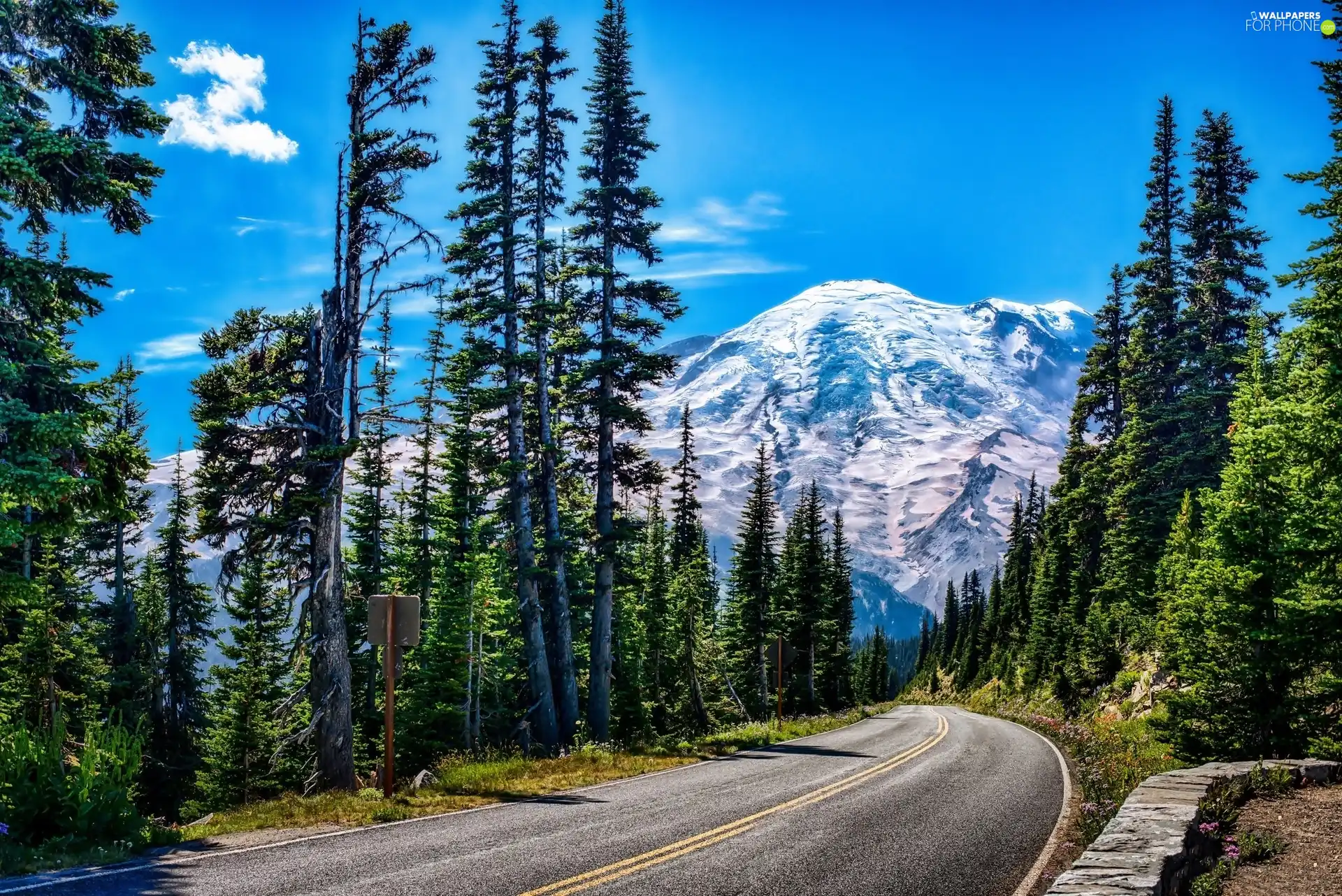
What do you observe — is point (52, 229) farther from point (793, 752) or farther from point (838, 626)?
point (838, 626)

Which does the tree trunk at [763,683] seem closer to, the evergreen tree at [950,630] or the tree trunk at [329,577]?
the tree trunk at [329,577]

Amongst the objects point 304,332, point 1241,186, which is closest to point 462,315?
point 304,332

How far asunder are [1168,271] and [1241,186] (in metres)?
4.35

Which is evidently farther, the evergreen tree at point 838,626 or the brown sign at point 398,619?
the evergreen tree at point 838,626

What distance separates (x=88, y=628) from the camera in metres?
33.4

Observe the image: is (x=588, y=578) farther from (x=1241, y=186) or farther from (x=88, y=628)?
(x=1241, y=186)

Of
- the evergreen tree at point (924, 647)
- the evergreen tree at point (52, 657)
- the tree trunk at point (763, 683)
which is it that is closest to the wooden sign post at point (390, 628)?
the evergreen tree at point (52, 657)

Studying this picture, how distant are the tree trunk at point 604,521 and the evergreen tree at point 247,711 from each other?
14381 millimetres

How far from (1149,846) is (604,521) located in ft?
61.0

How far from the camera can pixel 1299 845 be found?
899cm

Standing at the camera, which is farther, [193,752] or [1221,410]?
[193,752]

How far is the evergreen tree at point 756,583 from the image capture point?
46.7 metres

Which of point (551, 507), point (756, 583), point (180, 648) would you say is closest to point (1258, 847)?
point (551, 507)

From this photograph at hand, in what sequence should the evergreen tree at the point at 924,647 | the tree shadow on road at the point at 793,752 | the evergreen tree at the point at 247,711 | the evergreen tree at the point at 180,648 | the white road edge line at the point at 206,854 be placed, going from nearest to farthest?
the white road edge line at the point at 206,854, the tree shadow on road at the point at 793,752, the evergreen tree at the point at 247,711, the evergreen tree at the point at 180,648, the evergreen tree at the point at 924,647
